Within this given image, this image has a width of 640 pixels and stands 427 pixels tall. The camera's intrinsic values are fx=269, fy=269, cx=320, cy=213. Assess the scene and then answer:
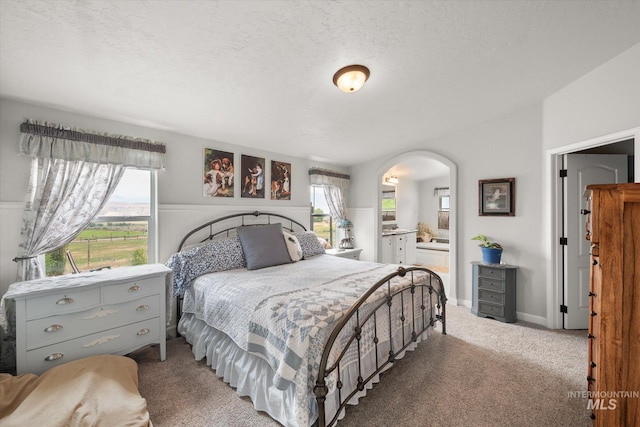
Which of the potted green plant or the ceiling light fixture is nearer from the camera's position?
the ceiling light fixture

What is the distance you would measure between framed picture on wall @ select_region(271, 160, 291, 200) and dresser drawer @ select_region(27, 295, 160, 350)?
7.49 ft

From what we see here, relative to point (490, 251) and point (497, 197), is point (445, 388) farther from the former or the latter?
point (497, 197)

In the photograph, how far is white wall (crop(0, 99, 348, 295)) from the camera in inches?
90.1

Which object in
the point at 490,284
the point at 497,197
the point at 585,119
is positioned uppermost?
the point at 585,119

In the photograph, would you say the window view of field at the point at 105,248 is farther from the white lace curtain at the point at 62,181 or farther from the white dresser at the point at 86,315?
the white dresser at the point at 86,315

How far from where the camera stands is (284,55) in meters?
2.18

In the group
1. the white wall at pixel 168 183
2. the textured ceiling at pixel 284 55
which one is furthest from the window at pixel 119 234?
the textured ceiling at pixel 284 55

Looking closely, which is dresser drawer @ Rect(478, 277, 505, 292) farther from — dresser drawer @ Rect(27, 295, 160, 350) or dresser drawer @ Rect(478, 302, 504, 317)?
dresser drawer @ Rect(27, 295, 160, 350)

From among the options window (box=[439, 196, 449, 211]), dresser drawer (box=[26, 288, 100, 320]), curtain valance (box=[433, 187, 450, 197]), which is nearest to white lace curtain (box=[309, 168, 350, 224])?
dresser drawer (box=[26, 288, 100, 320])

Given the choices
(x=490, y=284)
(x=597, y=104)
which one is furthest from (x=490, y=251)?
(x=597, y=104)

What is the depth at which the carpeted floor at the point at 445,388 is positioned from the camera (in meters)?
1.85

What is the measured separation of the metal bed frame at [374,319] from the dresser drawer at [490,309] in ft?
3.15

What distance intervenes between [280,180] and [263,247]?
1497mm

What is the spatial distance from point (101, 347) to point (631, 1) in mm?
4930
